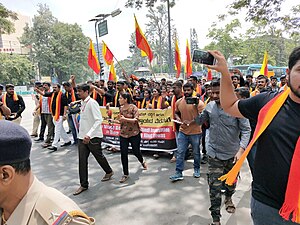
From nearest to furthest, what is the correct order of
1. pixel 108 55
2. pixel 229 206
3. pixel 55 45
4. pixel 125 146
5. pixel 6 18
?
pixel 229 206 → pixel 125 146 → pixel 108 55 → pixel 6 18 → pixel 55 45

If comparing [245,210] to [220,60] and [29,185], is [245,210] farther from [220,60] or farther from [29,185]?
[29,185]

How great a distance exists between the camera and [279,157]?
4.63 feet

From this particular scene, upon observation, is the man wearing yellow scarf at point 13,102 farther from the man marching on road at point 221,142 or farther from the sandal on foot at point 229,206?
the sandal on foot at point 229,206

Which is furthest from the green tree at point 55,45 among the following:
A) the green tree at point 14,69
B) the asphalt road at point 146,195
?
the asphalt road at point 146,195

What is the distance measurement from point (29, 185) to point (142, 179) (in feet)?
11.8

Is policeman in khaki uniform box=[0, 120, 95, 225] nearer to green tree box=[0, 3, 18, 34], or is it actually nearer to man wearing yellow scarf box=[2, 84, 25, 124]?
man wearing yellow scarf box=[2, 84, 25, 124]

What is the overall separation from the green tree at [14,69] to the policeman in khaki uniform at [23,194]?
44749 mm

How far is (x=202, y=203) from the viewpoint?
11.4 feet

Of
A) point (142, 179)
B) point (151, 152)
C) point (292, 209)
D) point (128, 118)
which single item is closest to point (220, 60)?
point (292, 209)

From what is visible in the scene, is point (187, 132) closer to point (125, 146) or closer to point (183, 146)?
point (183, 146)

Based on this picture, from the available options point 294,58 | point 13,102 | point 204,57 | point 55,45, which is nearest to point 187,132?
point 204,57

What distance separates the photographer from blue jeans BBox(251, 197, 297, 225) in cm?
144

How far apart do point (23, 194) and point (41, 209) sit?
0.10 metres

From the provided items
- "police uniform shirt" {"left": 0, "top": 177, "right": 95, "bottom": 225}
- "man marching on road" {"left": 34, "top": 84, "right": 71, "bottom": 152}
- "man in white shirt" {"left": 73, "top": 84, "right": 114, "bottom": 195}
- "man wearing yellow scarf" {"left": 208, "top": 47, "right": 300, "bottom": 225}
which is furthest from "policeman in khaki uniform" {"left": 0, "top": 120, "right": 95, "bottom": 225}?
"man marching on road" {"left": 34, "top": 84, "right": 71, "bottom": 152}
